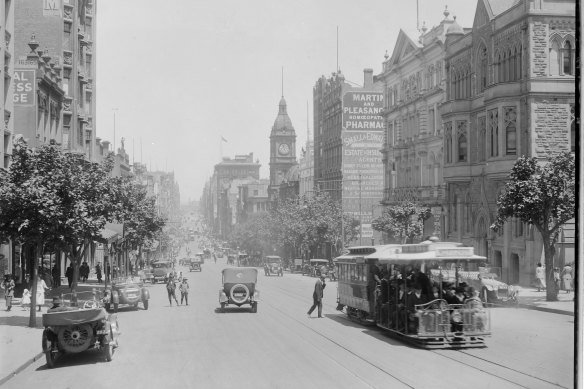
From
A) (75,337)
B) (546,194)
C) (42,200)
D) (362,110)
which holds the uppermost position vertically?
(362,110)

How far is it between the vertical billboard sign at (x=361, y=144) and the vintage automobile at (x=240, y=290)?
6086 centimetres

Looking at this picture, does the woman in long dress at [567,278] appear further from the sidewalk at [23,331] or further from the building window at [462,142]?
the building window at [462,142]

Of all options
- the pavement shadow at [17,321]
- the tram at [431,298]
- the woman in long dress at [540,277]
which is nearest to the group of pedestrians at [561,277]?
the woman in long dress at [540,277]

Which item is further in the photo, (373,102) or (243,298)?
(373,102)

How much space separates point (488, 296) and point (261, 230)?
90.9 meters

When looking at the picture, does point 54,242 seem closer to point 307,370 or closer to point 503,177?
point 307,370

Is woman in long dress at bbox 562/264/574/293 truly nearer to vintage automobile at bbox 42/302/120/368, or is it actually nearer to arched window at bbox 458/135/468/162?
arched window at bbox 458/135/468/162

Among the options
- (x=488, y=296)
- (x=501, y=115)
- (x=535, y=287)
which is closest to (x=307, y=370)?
(x=488, y=296)

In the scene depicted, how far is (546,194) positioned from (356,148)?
66.4 metres

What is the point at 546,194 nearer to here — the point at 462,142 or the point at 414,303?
the point at 414,303

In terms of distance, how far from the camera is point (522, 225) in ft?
157

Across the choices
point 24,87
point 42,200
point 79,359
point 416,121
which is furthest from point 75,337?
point 416,121

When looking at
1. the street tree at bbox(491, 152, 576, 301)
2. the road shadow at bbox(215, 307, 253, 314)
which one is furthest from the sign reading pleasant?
the road shadow at bbox(215, 307, 253, 314)

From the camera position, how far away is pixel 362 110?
102 m
